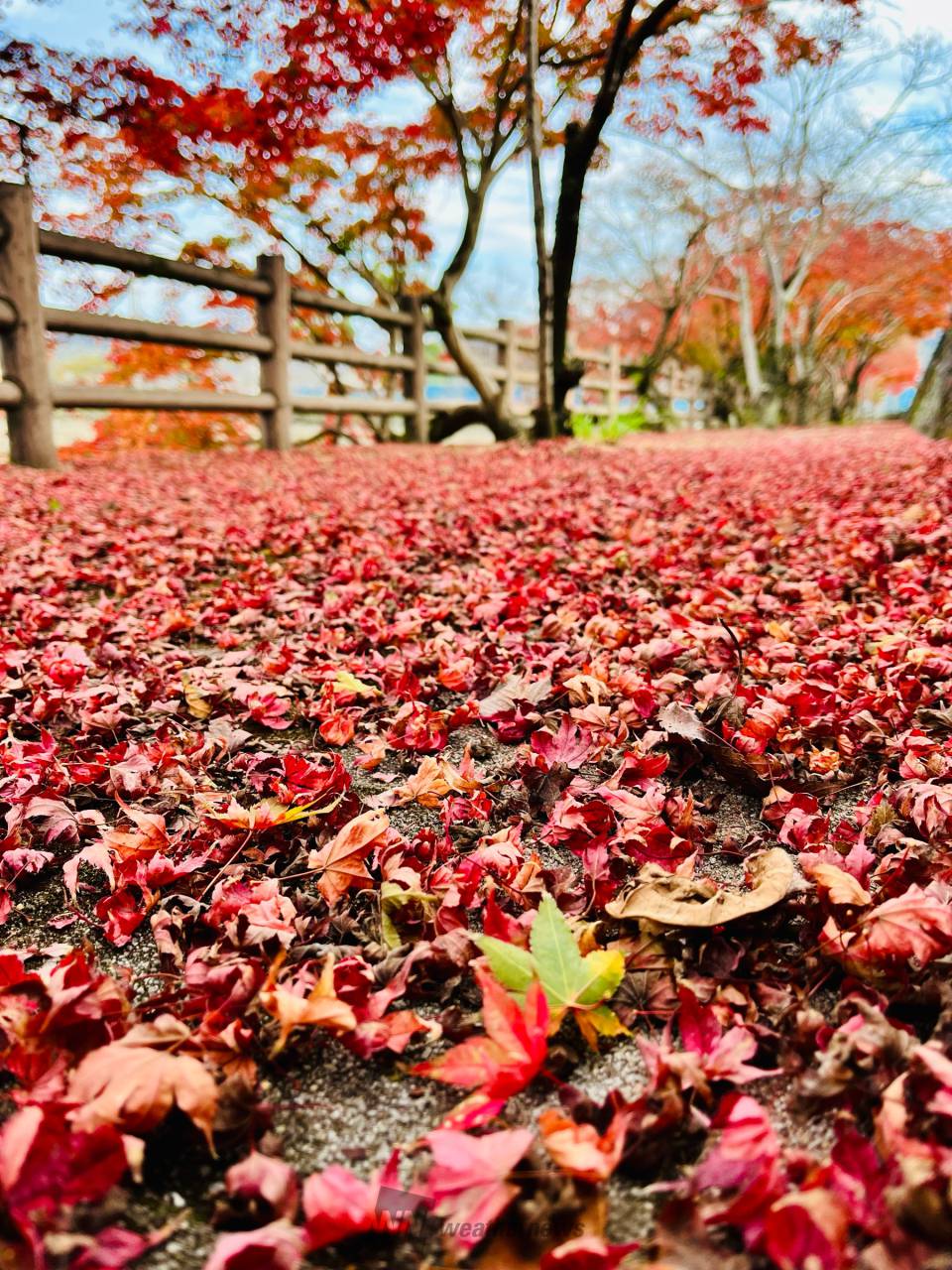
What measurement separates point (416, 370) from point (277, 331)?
2636mm

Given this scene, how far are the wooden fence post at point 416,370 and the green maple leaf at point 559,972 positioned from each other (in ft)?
29.5

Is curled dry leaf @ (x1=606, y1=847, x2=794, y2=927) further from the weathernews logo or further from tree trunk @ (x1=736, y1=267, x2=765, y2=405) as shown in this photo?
tree trunk @ (x1=736, y1=267, x2=765, y2=405)

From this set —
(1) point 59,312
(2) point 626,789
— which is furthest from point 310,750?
(1) point 59,312

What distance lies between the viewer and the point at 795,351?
1961cm

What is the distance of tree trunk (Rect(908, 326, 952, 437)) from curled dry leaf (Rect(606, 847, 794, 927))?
8440 mm

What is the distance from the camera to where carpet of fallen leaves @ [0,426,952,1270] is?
0.68 meters

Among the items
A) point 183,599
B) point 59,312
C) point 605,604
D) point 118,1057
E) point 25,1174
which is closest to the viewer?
point 25,1174

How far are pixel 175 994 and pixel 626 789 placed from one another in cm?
77

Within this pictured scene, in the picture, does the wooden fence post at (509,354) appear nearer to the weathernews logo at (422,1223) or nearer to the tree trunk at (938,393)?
the tree trunk at (938,393)

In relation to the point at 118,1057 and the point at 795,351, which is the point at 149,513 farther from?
the point at 795,351

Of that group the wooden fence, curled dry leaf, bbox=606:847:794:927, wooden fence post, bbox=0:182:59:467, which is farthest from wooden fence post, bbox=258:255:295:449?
curled dry leaf, bbox=606:847:794:927

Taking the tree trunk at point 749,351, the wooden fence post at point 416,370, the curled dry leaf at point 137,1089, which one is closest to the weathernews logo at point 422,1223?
the curled dry leaf at point 137,1089

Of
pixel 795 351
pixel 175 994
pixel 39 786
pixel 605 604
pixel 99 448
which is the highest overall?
pixel 795 351

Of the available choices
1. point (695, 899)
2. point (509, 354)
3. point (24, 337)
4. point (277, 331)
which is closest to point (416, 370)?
point (509, 354)
